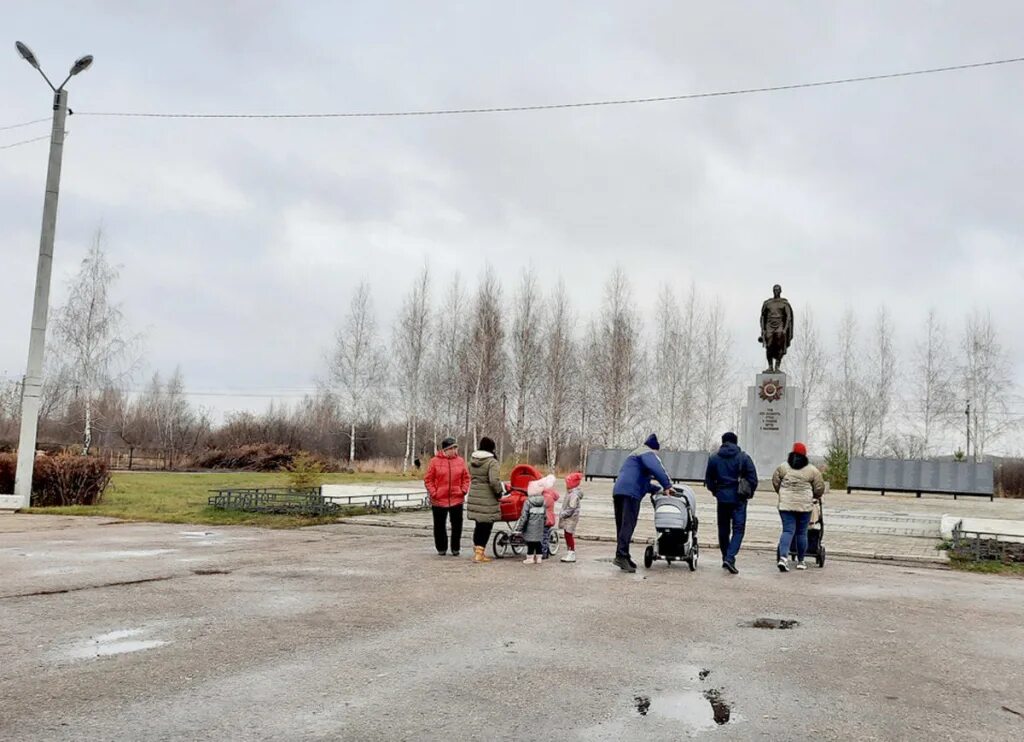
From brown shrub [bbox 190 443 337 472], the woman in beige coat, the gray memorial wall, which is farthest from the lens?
brown shrub [bbox 190 443 337 472]

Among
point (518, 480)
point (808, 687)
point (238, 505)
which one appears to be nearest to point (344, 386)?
point (238, 505)

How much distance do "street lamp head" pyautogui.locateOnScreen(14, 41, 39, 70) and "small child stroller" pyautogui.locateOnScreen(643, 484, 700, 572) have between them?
17156mm

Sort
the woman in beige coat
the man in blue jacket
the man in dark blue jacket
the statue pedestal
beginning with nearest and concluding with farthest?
the man in blue jacket
the man in dark blue jacket
the woman in beige coat
the statue pedestal

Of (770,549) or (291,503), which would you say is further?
(291,503)

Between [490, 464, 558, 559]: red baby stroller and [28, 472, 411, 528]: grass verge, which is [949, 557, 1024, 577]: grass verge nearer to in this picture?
[490, 464, 558, 559]: red baby stroller

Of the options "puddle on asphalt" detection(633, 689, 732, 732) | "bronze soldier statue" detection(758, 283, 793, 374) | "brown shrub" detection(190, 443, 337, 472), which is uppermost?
"bronze soldier statue" detection(758, 283, 793, 374)

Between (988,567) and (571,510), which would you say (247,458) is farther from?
(988,567)

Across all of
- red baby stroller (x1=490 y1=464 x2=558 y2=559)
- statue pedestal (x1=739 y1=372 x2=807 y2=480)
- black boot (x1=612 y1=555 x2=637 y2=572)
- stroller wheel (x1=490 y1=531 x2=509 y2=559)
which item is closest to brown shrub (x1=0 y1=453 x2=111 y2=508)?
red baby stroller (x1=490 y1=464 x2=558 y2=559)

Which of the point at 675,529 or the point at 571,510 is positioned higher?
the point at 571,510

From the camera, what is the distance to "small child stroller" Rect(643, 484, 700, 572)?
1062 cm

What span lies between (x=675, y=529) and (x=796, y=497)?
1854 mm

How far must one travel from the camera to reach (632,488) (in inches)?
415

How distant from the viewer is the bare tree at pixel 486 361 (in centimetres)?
5003

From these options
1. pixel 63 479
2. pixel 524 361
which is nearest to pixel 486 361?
pixel 524 361
